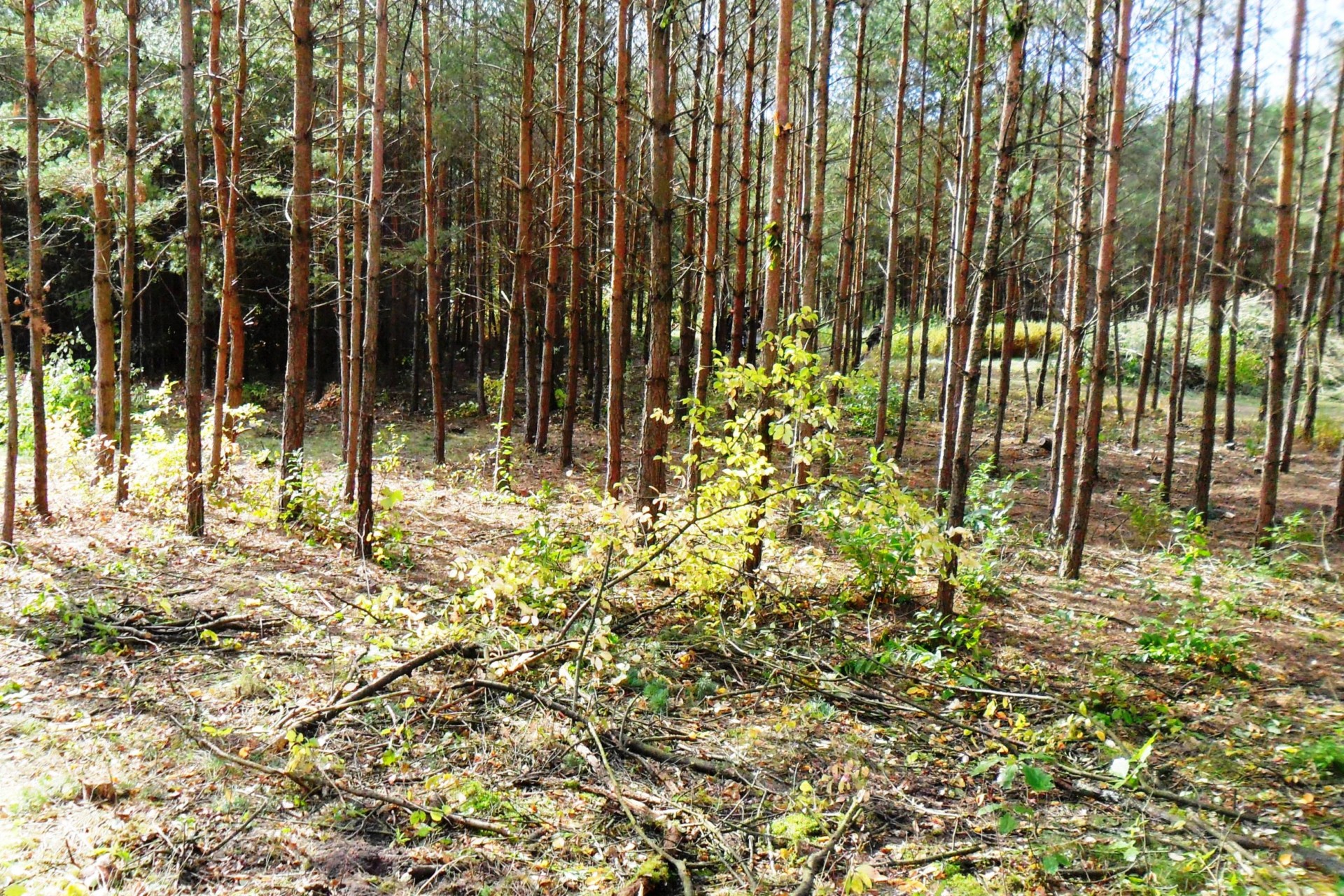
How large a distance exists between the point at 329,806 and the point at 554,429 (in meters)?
13.4

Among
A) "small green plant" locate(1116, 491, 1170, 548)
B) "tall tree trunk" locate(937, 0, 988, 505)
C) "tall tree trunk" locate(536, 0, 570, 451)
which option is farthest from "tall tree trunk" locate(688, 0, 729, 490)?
"small green plant" locate(1116, 491, 1170, 548)

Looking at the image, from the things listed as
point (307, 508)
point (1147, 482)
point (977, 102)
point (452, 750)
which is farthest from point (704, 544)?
point (1147, 482)

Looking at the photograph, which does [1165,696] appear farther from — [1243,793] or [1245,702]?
[1243,793]

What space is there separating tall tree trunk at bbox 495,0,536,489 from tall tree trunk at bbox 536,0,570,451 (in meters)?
0.35

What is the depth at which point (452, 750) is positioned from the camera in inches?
172

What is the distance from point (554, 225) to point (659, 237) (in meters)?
8.03

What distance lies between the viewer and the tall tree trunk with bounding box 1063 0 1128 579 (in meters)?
7.34

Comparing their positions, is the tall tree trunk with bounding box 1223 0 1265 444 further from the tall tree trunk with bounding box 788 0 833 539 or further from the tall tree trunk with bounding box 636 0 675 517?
the tall tree trunk with bounding box 636 0 675 517

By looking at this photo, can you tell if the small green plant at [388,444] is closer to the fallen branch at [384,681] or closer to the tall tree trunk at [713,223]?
the tall tree trunk at [713,223]

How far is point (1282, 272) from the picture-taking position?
951 centimetres

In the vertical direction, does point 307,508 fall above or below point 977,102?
below

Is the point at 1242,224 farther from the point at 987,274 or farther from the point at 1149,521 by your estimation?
the point at 987,274

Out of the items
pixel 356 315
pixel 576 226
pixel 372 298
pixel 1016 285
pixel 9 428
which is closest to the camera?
pixel 9 428

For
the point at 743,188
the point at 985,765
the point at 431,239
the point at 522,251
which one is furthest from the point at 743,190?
the point at 985,765
